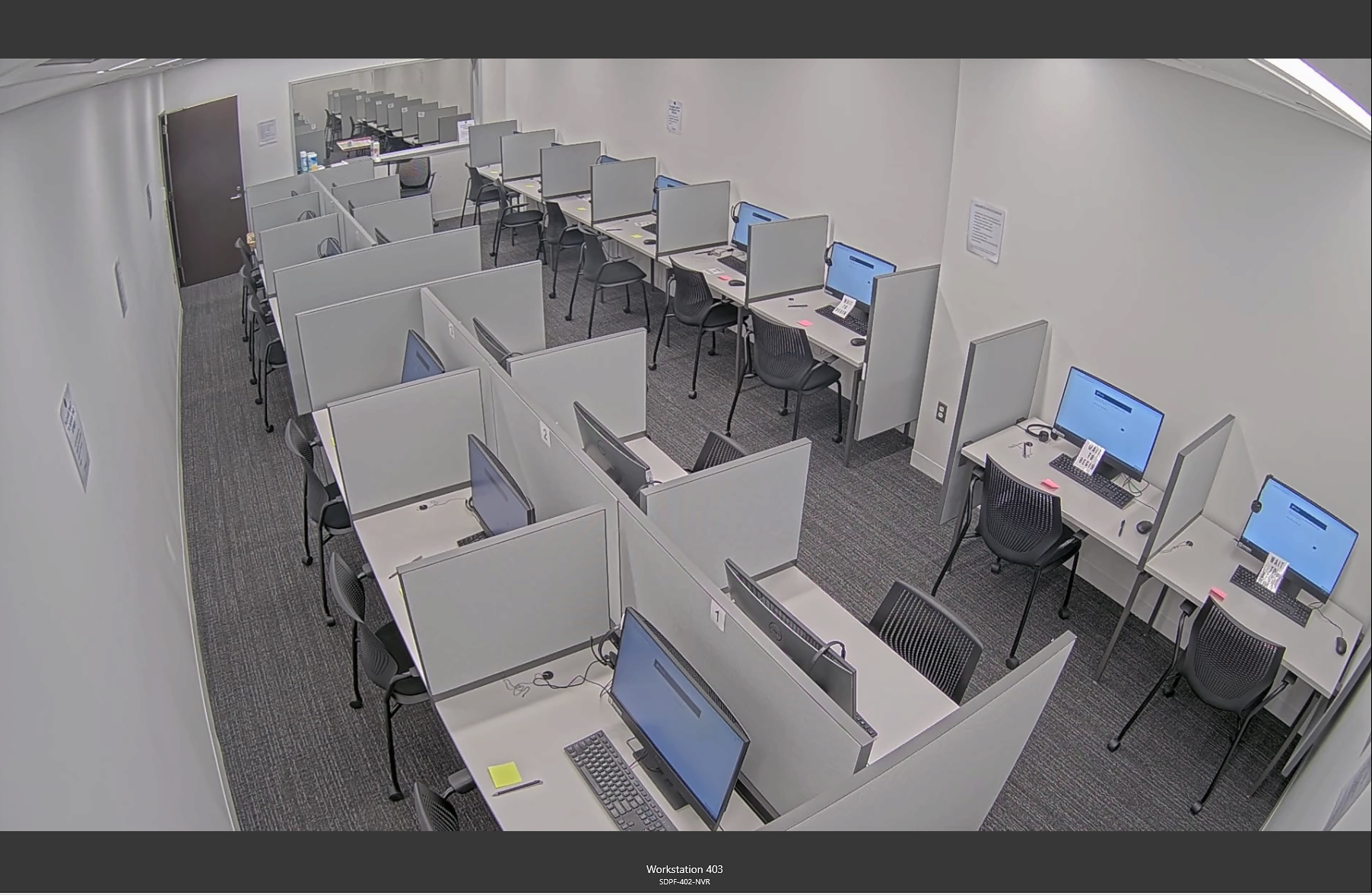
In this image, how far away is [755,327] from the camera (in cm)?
532

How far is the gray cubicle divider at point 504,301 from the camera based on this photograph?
461 centimetres

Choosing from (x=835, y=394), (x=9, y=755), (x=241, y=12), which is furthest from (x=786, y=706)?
(x=835, y=394)

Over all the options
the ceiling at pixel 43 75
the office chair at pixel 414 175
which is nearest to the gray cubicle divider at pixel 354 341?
the ceiling at pixel 43 75

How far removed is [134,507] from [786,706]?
2471 mm

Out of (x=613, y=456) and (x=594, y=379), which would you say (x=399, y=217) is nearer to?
(x=594, y=379)

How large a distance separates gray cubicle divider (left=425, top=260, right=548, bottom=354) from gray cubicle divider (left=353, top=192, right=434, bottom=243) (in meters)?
1.75

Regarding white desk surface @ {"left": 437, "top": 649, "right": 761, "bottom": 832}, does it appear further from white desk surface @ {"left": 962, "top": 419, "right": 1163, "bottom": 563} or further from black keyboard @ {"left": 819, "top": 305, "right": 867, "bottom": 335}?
black keyboard @ {"left": 819, "top": 305, "right": 867, "bottom": 335}

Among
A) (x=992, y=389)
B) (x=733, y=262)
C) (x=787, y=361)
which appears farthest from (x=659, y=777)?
(x=733, y=262)

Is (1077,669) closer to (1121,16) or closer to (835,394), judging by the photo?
(835,394)

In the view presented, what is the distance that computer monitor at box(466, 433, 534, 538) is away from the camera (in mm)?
3014

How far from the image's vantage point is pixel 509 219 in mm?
8664

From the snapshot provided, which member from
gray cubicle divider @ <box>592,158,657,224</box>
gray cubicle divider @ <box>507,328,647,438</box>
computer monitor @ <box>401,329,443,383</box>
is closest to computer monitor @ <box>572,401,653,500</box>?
gray cubicle divider @ <box>507,328,647,438</box>

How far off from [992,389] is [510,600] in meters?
2.58

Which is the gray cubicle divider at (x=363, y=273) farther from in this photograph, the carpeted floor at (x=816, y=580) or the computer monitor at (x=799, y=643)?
the computer monitor at (x=799, y=643)
